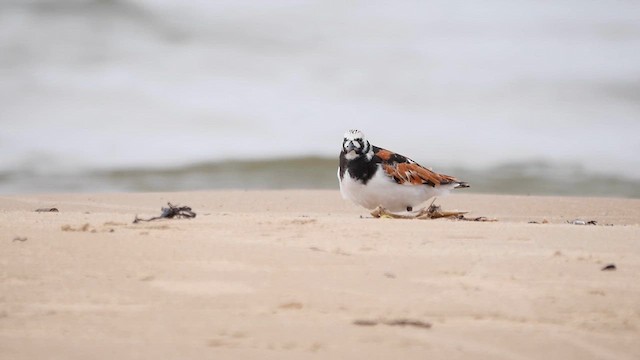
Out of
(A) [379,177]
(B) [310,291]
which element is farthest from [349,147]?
(B) [310,291]

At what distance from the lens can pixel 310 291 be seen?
3906 mm

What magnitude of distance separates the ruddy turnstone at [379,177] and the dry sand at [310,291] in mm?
2197

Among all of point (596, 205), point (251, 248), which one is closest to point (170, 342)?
point (251, 248)

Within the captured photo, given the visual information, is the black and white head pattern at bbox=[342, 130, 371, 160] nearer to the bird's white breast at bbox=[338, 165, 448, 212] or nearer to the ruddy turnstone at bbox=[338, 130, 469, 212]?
the ruddy turnstone at bbox=[338, 130, 469, 212]

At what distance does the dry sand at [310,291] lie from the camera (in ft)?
10.9

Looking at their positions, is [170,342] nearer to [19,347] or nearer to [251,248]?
[19,347]

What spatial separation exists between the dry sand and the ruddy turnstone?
2197 millimetres

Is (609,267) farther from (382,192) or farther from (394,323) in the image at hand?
(382,192)

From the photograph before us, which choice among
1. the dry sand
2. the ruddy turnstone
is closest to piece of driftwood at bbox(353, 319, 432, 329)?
the dry sand

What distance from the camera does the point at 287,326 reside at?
137 inches

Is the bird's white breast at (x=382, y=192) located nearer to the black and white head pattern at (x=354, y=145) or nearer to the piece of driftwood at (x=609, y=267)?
the black and white head pattern at (x=354, y=145)

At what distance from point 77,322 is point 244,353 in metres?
0.69

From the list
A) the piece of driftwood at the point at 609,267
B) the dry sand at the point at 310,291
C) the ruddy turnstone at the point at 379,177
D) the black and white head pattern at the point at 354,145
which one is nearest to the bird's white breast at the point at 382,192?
the ruddy turnstone at the point at 379,177

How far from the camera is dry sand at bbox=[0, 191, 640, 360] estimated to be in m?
3.33
